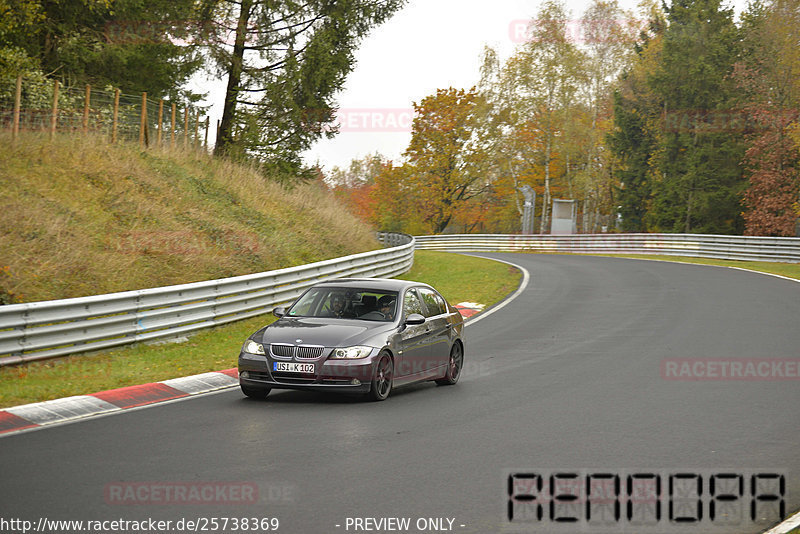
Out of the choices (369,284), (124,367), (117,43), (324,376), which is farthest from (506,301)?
(117,43)

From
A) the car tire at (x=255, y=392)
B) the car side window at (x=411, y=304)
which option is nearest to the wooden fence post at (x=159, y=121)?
the car side window at (x=411, y=304)

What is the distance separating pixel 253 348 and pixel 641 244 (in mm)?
43787

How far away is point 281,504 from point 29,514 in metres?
1.66

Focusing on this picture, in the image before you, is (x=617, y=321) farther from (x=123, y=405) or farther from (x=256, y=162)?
(x=256, y=162)

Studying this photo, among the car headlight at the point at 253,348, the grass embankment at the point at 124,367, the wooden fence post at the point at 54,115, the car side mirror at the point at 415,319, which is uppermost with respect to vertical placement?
the wooden fence post at the point at 54,115

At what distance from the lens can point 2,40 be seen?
26234 mm

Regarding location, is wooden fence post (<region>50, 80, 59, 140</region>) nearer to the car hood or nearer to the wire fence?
the wire fence

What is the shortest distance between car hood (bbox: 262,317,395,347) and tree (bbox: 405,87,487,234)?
5943 centimetres

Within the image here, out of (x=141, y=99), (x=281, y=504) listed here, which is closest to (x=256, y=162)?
(x=141, y=99)

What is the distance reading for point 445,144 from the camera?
70.8 meters

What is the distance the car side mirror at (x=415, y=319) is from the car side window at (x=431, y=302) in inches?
32.1

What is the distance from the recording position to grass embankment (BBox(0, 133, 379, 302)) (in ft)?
56.3

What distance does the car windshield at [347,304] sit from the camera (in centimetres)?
1207

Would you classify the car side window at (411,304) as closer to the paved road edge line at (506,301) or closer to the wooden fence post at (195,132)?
the paved road edge line at (506,301)
